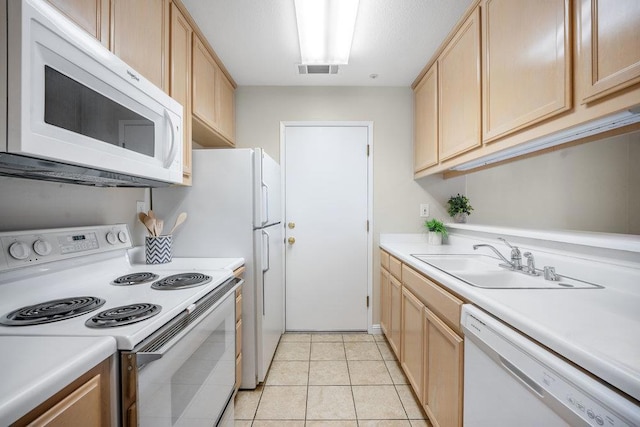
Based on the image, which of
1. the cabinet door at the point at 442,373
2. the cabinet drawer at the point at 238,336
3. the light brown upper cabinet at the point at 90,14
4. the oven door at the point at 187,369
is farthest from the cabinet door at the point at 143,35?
the cabinet door at the point at 442,373

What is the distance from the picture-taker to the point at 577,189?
4.64 ft

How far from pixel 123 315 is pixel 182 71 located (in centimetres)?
144

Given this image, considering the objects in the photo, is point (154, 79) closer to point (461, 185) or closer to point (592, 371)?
point (592, 371)

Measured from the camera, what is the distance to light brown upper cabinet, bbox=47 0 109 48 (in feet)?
2.85

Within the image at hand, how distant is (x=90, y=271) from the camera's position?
4.01 ft

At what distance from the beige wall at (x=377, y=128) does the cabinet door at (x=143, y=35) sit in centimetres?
118

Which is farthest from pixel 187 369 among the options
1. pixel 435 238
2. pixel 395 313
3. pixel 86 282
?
pixel 435 238

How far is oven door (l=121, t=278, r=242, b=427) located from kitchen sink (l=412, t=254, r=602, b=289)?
3.64ft

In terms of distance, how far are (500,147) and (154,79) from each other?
5.78 ft

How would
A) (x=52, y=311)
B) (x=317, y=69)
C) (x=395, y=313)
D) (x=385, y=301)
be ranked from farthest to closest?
(x=385, y=301)
(x=317, y=69)
(x=395, y=313)
(x=52, y=311)

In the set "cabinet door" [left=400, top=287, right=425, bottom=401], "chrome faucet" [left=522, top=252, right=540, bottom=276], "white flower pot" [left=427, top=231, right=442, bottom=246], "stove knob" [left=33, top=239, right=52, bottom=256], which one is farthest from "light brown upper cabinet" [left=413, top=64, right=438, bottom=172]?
"stove knob" [left=33, top=239, right=52, bottom=256]

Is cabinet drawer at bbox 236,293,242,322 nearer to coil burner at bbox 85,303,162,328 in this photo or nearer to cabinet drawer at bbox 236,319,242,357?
cabinet drawer at bbox 236,319,242,357

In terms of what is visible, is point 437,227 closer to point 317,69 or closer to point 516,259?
point 516,259

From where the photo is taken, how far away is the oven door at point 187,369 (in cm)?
72
